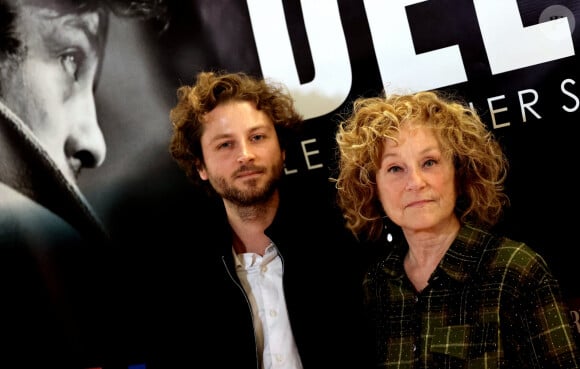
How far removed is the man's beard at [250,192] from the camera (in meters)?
2.31

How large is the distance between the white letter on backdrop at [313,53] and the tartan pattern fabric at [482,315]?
41.5 inches

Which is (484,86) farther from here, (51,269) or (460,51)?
(51,269)

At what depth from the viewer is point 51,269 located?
9.62 ft

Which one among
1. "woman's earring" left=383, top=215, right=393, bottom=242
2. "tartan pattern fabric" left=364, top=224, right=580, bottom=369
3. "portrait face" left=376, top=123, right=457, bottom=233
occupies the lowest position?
"tartan pattern fabric" left=364, top=224, right=580, bottom=369

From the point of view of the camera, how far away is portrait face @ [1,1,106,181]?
9.59 ft

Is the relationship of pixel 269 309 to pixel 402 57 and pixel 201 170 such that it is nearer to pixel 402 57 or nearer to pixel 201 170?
pixel 201 170

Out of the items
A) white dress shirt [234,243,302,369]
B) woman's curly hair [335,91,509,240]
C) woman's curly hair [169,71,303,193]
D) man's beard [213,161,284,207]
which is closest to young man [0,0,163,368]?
woman's curly hair [169,71,303,193]

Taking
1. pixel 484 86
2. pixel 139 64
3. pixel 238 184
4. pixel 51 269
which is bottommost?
pixel 51 269

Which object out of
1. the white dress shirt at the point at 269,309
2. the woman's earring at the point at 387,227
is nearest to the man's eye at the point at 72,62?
the white dress shirt at the point at 269,309

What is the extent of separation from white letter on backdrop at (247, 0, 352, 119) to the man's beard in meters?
0.48

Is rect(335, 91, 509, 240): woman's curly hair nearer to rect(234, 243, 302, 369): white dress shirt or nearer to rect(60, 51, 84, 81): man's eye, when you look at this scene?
rect(234, 243, 302, 369): white dress shirt

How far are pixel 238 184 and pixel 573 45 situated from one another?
4.87ft

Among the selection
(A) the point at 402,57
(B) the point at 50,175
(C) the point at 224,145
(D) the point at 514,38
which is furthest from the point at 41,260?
(D) the point at 514,38

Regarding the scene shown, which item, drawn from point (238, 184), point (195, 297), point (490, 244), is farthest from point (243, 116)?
point (490, 244)
